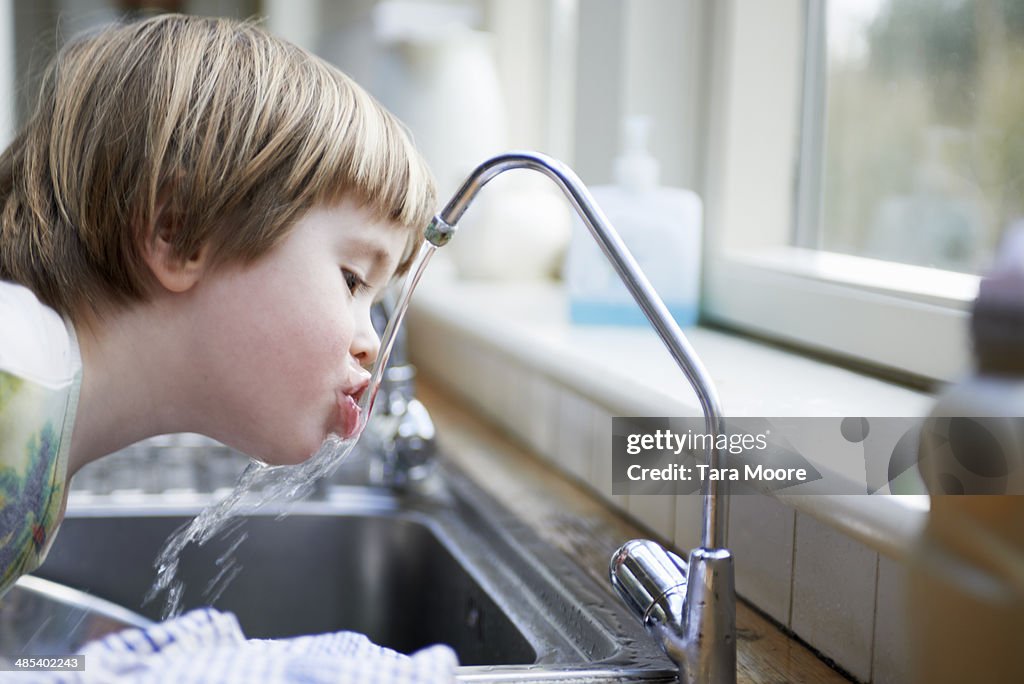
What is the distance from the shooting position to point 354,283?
79cm

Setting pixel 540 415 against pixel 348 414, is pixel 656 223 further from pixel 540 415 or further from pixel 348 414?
pixel 348 414

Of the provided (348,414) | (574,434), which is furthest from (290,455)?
(574,434)

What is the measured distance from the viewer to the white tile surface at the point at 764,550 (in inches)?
28.9

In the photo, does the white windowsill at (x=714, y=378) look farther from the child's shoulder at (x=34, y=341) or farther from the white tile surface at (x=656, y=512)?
the child's shoulder at (x=34, y=341)

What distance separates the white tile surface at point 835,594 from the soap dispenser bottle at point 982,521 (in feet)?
0.64

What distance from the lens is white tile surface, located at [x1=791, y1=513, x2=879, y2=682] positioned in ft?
2.12

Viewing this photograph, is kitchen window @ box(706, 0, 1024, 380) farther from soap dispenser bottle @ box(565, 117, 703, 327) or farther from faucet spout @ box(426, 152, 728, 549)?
faucet spout @ box(426, 152, 728, 549)

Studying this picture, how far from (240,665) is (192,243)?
0.28m

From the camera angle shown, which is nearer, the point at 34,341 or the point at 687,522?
the point at 34,341

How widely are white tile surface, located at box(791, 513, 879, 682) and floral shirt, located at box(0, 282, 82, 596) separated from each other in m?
0.47

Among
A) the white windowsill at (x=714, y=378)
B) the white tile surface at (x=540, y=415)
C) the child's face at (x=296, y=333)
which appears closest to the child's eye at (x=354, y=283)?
the child's face at (x=296, y=333)

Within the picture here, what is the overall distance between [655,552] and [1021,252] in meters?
0.30

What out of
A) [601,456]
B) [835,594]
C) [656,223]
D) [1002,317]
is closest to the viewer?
[1002,317]

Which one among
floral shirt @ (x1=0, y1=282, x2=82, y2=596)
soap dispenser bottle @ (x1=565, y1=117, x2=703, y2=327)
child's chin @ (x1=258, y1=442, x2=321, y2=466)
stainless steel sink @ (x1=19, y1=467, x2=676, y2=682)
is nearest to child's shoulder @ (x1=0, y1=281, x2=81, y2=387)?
floral shirt @ (x1=0, y1=282, x2=82, y2=596)
